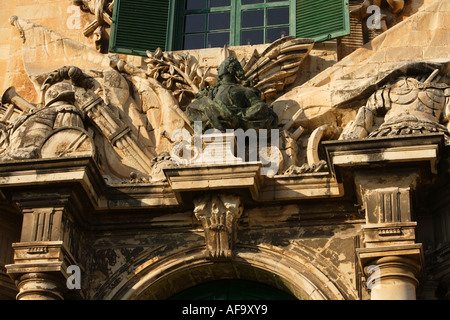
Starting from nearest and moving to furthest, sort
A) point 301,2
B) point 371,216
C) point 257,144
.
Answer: point 371,216 → point 257,144 → point 301,2

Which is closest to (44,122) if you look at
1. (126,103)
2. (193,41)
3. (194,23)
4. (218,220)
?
(126,103)

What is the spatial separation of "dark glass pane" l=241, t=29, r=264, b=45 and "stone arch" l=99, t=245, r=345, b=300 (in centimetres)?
322

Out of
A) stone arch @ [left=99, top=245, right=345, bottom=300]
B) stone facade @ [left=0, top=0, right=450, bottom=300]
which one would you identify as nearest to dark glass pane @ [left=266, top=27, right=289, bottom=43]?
stone facade @ [left=0, top=0, right=450, bottom=300]

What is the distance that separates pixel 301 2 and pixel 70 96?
130 inches

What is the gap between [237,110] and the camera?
14.0 meters

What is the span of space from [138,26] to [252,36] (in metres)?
1.52

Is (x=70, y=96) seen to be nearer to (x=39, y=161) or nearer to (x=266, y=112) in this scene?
(x=39, y=161)

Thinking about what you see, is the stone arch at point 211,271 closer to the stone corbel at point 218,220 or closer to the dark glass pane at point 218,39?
the stone corbel at point 218,220

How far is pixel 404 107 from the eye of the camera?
547 inches

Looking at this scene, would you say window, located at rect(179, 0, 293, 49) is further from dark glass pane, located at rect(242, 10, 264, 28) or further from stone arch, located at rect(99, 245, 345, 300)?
stone arch, located at rect(99, 245, 345, 300)

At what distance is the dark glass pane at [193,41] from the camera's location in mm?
15688

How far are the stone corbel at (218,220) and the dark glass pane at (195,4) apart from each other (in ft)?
11.5

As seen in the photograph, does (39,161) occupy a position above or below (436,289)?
above

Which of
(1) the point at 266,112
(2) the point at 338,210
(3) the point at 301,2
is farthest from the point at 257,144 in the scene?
(3) the point at 301,2
